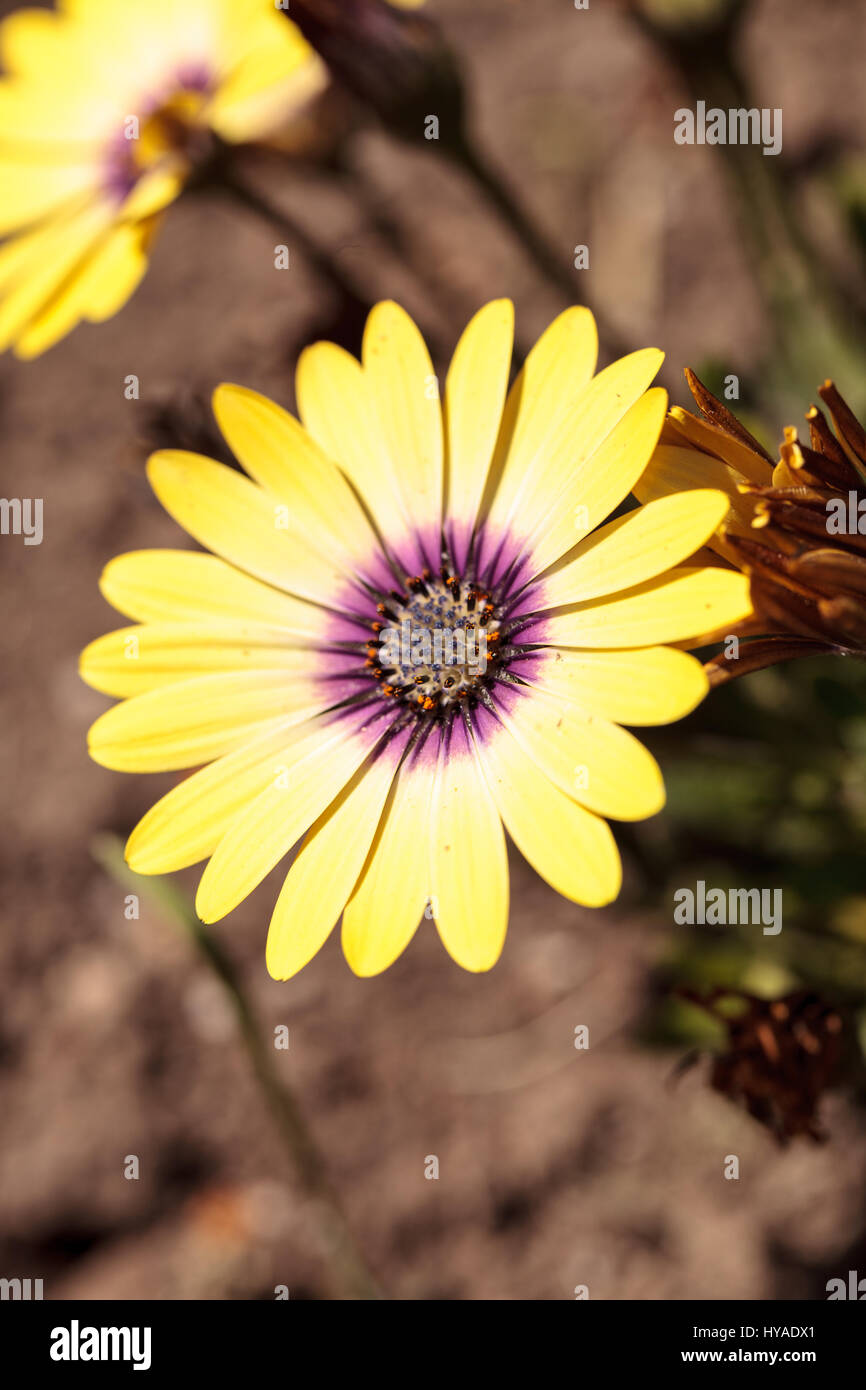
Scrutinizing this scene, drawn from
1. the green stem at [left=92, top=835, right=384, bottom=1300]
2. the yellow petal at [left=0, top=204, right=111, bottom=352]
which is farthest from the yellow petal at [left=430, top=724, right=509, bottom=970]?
→ the yellow petal at [left=0, top=204, right=111, bottom=352]

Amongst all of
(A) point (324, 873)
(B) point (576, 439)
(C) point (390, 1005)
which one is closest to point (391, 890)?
(A) point (324, 873)

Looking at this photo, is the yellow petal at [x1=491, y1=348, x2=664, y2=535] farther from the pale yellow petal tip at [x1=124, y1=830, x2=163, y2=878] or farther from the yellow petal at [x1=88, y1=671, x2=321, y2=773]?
the pale yellow petal tip at [x1=124, y1=830, x2=163, y2=878]

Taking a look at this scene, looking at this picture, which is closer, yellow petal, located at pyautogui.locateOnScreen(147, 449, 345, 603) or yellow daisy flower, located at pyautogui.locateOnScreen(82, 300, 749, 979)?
yellow daisy flower, located at pyautogui.locateOnScreen(82, 300, 749, 979)

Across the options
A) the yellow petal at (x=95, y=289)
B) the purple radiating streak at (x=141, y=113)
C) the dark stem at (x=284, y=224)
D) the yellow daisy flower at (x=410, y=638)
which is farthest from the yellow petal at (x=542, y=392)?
the purple radiating streak at (x=141, y=113)

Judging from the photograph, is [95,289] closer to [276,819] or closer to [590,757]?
[276,819]

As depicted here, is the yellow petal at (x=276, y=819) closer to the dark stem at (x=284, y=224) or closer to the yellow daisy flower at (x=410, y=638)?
the yellow daisy flower at (x=410, y=638)

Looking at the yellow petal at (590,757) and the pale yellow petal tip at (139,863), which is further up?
the yellow petal at (590,757)
